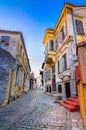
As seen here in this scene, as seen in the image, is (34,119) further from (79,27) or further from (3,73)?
(79,27)

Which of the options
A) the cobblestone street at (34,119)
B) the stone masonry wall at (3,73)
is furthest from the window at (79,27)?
the cobblestone street at (34,119)

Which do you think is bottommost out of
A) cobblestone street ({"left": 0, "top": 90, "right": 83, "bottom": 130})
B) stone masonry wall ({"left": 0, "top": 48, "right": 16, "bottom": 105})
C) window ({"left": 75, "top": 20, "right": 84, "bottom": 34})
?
cobblestone street ({"left": 0, "top": 90, "right": 83, "bottom": 130})

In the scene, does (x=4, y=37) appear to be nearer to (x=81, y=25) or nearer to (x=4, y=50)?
(x=4, y=50)

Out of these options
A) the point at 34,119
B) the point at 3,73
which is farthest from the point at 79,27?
the point at 34,119

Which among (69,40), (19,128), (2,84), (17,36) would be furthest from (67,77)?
(17,36)

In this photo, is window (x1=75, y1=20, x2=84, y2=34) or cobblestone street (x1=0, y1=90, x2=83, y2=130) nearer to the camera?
cobblestone street (x1=0, y1=90, x2=83, y2=130)

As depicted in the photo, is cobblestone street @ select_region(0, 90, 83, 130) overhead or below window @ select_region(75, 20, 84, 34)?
below

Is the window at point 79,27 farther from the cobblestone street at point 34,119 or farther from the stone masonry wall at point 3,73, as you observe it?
the cobblestone street at point 34,119

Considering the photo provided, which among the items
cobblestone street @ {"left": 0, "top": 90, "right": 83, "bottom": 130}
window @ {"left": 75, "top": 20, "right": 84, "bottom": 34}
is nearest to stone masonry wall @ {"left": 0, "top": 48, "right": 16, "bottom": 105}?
cobblestone street @ {"left": 0, "top": 90, "right": 83, "bottom": 130}

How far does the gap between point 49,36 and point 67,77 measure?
25.6 ft

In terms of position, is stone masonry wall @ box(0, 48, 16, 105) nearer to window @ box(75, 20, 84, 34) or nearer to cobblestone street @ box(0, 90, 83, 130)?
cobblestone street @ box(0, 90, 83, 130)

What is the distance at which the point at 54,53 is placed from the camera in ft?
43.7

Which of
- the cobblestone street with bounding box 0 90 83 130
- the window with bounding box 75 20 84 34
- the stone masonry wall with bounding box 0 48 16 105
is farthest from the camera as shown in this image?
the window with bounding box 75 20 84 34

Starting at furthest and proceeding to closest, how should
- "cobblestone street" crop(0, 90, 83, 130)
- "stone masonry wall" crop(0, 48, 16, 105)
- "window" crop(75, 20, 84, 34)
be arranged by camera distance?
"window" crop(75, 20, 84, 34) → "stone masonry wall" crop(0, 48, 16, 105) → "cobblestone street" crop(0, 90, 83, 130)
